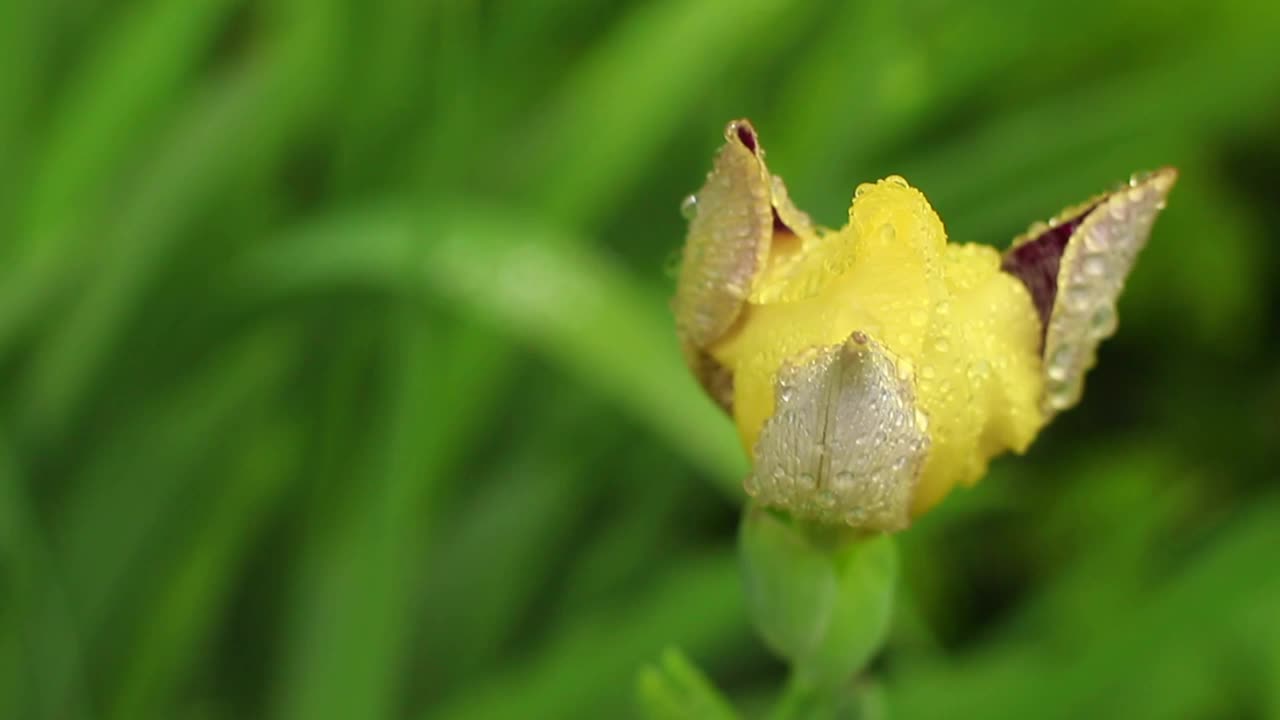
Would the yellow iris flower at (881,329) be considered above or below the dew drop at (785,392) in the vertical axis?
above

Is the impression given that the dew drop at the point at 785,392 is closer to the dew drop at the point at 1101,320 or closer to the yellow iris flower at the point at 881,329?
the yellow iris flower at the point at 881,329

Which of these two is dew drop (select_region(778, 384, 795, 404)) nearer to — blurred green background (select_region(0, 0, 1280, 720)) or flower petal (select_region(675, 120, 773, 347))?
flower petal (select_region(675, 120, 773, 347))

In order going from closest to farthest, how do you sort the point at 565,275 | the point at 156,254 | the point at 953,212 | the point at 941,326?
the point at 941,326, the point at 565,275, the point at 156,254, the point at 953,212

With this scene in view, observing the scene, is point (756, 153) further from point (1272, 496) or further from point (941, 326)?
point (1272, 496)

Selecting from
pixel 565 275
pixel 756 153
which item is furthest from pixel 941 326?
pixel 565 275

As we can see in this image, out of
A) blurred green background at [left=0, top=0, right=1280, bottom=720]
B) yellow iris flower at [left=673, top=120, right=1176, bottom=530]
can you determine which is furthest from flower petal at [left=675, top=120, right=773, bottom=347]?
blurred green background at [left=0, top=0, right=1280, bottom=720]

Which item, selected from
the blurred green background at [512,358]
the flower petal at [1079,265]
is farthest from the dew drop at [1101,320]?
the blurred green background at [512,358]

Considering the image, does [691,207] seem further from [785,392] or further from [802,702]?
[802,702]
